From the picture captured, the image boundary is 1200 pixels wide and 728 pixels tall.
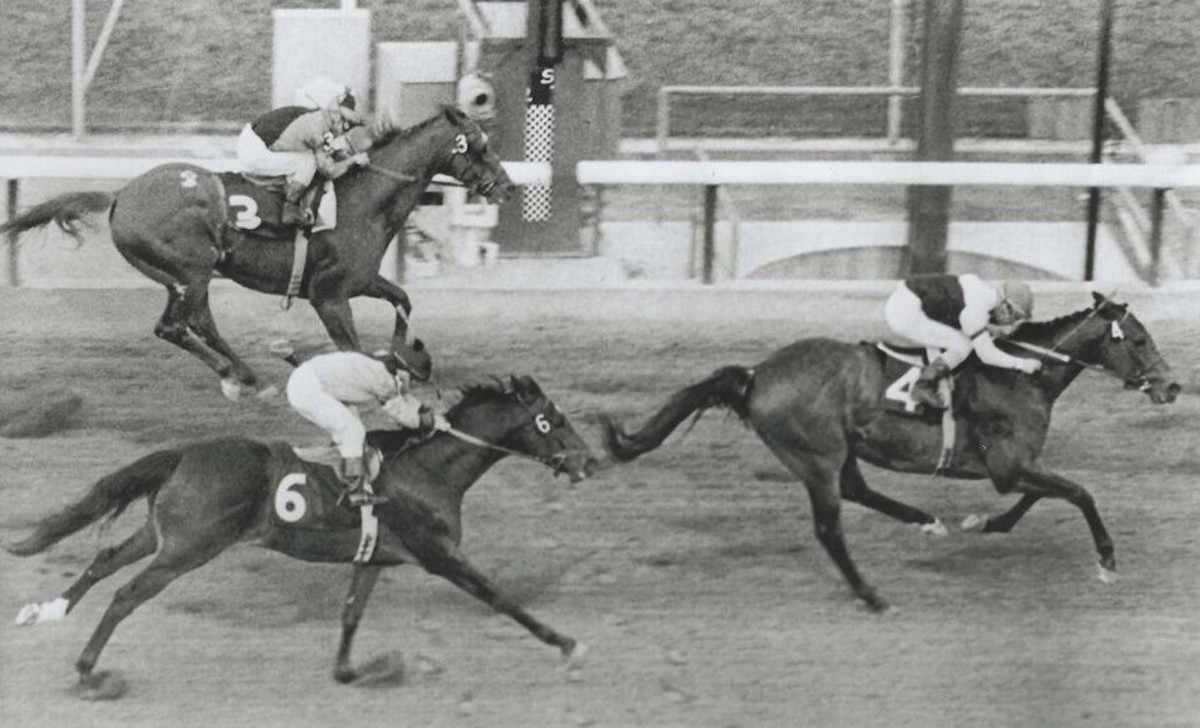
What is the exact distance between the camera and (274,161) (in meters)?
10.0

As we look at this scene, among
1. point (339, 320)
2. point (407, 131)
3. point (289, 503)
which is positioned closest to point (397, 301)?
point (339, 320)

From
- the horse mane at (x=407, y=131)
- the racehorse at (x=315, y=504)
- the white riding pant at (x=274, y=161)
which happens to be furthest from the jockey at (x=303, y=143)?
the racehorse at (x=315, y=504)

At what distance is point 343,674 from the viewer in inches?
328

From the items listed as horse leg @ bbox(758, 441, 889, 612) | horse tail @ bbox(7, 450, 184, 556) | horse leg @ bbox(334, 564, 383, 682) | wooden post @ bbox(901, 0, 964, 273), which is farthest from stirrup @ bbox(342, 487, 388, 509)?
wooden post @ bbox(901, 0, 964, 273)

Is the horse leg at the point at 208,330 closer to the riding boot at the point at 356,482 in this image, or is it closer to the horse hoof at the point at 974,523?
the riding boot at the point at 356,482

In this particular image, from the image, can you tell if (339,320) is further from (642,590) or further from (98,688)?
(98,688)

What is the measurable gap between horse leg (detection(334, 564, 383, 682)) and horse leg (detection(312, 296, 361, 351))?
6.58 feet

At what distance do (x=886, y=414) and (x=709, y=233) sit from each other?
3.82m

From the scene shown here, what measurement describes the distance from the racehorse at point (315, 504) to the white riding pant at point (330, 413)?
0.49 feet

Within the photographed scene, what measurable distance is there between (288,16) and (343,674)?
540 centimetres

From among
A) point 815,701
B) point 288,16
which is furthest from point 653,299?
point 815,701

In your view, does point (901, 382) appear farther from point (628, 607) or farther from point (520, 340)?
point (520, 340)

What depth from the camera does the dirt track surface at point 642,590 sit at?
8.37 meters

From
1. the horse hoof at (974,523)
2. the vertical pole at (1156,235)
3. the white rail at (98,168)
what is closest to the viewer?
the horse hoof at (974,523)
